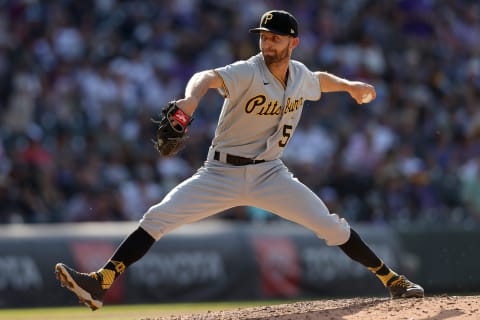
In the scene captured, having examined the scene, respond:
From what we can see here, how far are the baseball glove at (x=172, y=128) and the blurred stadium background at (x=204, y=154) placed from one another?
633 centimetres

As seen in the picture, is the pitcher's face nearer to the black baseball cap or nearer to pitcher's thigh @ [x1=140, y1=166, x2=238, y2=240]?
the black baseball cap

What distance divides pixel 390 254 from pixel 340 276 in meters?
0.88

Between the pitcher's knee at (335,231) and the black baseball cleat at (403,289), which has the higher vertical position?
the pitcher's knee at (335,231)

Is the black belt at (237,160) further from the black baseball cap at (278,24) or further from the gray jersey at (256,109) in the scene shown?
the black baseball cap at (278,24)

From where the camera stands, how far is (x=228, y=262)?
43.2ft

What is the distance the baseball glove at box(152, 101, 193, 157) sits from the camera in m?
5.99

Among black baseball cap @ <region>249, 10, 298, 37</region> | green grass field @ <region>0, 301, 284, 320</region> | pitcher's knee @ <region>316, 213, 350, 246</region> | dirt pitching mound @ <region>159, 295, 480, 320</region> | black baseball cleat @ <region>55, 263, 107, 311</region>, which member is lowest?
green grass field @ <region>0, 301, 284, 320</region>

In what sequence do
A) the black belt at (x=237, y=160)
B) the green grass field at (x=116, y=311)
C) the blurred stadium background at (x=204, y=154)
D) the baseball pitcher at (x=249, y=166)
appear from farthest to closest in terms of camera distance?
the blurred stadium background at (x=204, y=154) → the green grass field at (x=116, y=311) → the black belt at (x=237, y=160) → the baseball pitcher at (x=249, y=166)

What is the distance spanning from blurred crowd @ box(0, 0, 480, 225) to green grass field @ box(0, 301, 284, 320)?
130 cm

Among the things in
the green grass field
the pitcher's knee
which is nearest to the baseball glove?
the pitcher's knee

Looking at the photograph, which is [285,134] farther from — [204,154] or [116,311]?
[204,154]

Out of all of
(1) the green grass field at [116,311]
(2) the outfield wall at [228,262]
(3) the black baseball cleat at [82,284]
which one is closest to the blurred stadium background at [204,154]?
(2) the outfield wall at [228,262]

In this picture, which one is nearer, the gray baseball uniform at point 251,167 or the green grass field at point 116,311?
the gray baseball uniform at point 251,167

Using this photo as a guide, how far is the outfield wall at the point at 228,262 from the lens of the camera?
1211 cm
